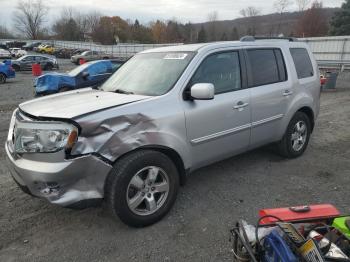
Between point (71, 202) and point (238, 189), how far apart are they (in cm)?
219

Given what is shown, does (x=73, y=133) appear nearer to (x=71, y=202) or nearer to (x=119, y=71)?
(x=71, y=202)

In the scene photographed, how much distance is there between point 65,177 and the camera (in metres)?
2.92

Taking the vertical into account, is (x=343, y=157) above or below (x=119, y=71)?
below

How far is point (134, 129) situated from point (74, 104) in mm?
726

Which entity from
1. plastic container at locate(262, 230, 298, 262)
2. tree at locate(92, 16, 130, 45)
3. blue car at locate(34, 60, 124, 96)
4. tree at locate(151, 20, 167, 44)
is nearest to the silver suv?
plastic container at locate(262, 230, 298, 262)

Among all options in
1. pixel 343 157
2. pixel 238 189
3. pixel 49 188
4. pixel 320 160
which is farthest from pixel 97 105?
pixel 343 157

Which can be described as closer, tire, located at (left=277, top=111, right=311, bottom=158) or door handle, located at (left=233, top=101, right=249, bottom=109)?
door handle, located at (left=233, top=101, right=249, bottom=109)

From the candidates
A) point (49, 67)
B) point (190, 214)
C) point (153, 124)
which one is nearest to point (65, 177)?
point (153, 124)

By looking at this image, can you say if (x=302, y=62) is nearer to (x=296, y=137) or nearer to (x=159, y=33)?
(x=296, y=137)

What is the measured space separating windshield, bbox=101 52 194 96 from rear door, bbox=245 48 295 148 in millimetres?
1043

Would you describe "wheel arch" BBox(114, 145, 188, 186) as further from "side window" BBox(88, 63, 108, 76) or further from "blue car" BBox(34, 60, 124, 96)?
"side window" BBox(88, 63, 108, 76)

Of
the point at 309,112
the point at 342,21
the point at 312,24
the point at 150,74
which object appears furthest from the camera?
the point at 312,24

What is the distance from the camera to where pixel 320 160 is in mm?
5309

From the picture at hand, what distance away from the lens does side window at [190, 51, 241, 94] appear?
3887 mm
